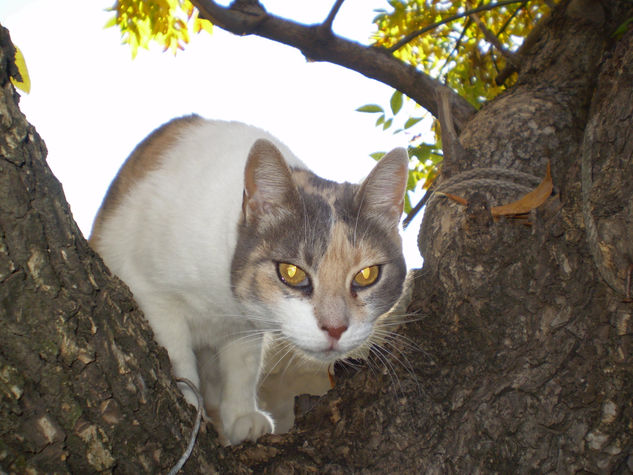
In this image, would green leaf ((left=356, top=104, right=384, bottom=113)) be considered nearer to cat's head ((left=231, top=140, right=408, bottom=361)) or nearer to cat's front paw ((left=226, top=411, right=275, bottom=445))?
cat's head ((left=231, top=140, right=408, bottom=361))

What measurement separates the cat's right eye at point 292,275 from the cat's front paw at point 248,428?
2.64ft

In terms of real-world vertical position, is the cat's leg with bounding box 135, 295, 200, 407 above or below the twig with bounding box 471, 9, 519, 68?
below

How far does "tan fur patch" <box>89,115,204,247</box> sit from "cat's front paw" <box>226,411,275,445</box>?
1.15m

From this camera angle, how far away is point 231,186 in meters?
2.56

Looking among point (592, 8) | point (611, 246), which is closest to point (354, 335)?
point (611, 246)

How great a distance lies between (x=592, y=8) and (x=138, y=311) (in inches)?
99.3

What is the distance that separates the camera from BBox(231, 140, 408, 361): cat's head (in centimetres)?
212

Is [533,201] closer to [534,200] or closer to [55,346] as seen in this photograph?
[534,200]

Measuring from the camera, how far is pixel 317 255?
2.25 metres

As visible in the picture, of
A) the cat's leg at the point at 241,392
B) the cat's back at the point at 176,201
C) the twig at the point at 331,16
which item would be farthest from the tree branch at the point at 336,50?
the cat's leg at the point at 241,392

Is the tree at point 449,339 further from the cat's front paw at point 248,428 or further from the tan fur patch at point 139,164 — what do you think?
the tan fur patch at point 139,164

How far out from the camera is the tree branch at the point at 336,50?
2.86 m

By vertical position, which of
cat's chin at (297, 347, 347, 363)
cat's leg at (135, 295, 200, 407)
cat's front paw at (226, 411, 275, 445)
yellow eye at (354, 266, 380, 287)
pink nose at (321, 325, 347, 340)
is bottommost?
cat's front paw at (226, 411, 275, 445)

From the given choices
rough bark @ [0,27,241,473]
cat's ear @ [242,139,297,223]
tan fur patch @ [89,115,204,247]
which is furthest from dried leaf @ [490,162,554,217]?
tan fur patch @ [89,115,204,247]
